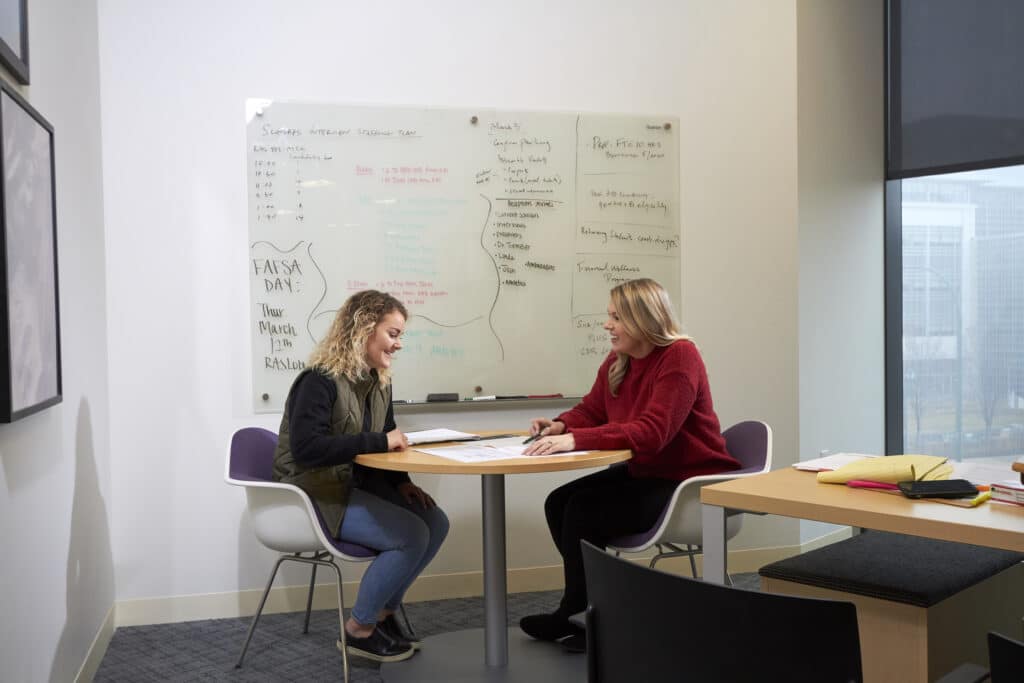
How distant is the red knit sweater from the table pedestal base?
2.25ft

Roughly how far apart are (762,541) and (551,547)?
1.06m

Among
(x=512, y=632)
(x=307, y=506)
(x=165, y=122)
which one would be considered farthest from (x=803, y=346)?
(x=165, y=122)

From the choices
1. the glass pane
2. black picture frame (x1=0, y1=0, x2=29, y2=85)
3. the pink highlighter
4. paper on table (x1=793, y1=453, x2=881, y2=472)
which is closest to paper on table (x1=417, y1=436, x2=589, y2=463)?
paper on table (x1=793, y1=453, x2=881, y2=472)

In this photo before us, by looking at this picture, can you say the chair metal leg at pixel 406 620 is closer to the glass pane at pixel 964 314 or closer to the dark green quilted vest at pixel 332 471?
the dark green quilted vest at pixel 332 471

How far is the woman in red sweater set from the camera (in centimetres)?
303

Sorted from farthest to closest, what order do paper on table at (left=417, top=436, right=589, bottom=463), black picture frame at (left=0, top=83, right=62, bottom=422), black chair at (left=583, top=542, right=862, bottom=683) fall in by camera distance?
paper on table at (left=417, top=436, right=589, bottom=463) < black picture frame at (left=0, top=83, right=62, bottom=422) < black chair at (left=583, top=542, right=862, bottom=683)

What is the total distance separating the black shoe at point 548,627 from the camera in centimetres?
331

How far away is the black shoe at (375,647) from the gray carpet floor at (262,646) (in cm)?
7

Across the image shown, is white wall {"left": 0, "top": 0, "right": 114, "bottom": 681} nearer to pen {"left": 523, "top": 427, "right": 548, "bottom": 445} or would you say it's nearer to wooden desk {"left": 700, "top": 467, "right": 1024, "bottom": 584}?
pen {"left": 523, "top": 427, "right": 548, "bottom": 445}

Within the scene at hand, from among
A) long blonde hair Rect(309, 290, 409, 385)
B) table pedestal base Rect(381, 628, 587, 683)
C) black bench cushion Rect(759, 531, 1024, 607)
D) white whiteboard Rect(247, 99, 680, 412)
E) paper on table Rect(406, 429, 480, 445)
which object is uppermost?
white whiteboard Rect(247, 99, 680, 412)

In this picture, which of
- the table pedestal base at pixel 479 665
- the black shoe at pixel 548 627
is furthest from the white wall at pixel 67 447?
the black shoe at pixel 548 627

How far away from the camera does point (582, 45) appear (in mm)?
4293

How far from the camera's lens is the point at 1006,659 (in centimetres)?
114

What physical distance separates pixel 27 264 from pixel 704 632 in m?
1.90
